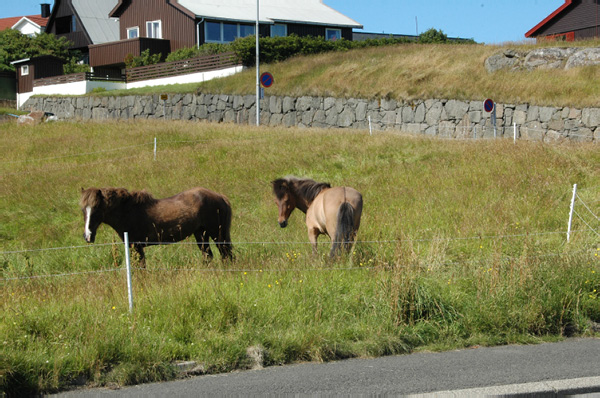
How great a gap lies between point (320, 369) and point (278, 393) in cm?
74

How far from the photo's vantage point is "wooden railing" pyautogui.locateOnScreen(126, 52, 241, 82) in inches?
1711

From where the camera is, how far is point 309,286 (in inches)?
314

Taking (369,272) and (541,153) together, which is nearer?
(369,272)

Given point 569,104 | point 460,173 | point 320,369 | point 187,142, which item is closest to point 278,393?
point 320,369

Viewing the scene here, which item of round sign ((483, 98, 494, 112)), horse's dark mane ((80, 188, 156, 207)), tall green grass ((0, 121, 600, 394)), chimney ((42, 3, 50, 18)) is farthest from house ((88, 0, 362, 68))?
horse's dark mane ((80, 188, 156, 207))

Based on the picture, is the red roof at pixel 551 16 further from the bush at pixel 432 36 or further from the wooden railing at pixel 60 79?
the wooden railing at pixel 60 79

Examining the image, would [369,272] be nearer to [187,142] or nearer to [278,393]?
[278,393]

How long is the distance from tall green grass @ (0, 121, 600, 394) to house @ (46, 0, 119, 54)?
159ft

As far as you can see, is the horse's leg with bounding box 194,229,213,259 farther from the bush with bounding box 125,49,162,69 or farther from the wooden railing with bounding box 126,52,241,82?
the bush with bounding box 125,49,162,69

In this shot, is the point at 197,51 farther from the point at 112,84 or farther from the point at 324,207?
the point at 324,207

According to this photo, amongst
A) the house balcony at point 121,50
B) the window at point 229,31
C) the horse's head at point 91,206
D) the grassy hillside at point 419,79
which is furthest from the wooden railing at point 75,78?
the horse's head at point 91,206

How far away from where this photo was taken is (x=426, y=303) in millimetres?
7539

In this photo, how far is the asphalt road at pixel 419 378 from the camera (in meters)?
5.71

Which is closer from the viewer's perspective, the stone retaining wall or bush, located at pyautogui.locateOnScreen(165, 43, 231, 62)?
the stone retaining wall
